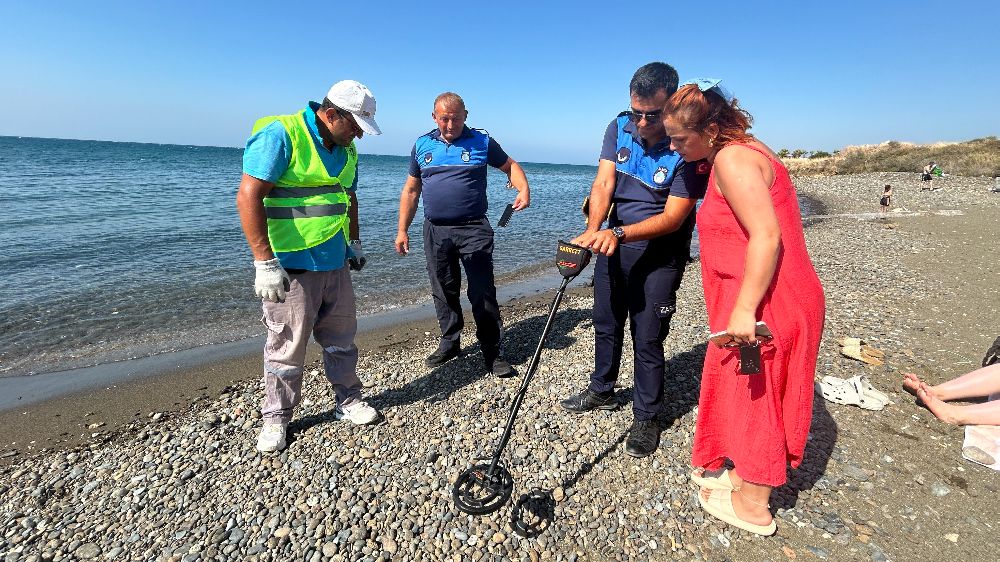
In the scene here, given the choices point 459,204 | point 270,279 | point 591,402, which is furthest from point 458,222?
point 591,402

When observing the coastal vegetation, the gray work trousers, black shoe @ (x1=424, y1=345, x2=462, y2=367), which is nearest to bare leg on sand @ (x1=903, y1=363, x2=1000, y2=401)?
black shoe @ (x1=424, y1=345, x2=462, y2=367)

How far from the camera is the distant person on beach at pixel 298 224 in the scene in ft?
10.6

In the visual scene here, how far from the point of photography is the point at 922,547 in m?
2.78

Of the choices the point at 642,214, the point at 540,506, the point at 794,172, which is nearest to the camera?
the point at 540,506

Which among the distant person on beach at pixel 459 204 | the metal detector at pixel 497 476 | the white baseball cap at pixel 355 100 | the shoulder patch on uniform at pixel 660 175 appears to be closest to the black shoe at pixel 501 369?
the distant person on beach at pixel 459 204

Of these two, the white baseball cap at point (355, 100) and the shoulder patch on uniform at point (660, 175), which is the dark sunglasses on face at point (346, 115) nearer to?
the white baseball cap at point (355, 100)

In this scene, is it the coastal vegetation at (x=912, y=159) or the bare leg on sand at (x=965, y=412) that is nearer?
the bare leg on sand at (x=965, y=412)

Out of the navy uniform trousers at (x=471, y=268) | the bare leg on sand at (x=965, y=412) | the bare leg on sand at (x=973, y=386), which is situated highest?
the navy uniform trousers at (x=471, y=268)

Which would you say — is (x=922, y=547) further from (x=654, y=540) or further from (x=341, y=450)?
(x=341, y=450)

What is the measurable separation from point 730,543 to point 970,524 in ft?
5.11

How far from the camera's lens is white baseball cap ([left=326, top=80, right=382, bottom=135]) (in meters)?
3.35

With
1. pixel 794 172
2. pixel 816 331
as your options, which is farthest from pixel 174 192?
pixel 794 172

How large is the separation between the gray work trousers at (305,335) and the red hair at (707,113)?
269 cm

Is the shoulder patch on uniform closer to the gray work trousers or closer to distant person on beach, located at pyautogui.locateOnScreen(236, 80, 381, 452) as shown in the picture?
distant person on beach, located at pyautogui.locateOnScreen(236, 80, 381, 452)
